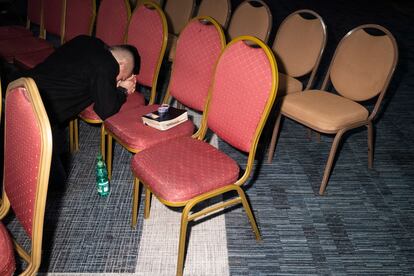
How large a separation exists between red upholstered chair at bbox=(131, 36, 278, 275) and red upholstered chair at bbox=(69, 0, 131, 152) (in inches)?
38.9

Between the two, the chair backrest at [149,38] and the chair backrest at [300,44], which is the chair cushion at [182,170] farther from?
the chair backrest at [300,44]

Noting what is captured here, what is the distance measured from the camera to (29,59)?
2949 mm

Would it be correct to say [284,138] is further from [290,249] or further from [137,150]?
[137,150]

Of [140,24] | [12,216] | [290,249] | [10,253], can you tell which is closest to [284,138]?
[290,249]

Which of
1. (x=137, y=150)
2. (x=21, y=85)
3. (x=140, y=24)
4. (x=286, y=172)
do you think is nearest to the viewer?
(x=21, y=85)

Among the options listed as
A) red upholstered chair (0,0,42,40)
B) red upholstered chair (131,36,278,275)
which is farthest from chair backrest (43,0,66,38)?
red upholstered chair (131,36,278,275)

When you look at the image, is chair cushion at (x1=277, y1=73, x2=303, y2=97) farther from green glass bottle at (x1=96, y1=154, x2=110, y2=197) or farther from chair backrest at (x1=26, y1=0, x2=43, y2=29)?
chair backrest at (x1=26, y1=0, x2=43, y2=29)

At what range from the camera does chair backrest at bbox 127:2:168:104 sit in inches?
91.5

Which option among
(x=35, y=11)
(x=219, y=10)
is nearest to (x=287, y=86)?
(x=219, y=10)

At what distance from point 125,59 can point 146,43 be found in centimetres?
28

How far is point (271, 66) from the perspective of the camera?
158cm

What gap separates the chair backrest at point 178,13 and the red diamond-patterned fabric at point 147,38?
1.06 m

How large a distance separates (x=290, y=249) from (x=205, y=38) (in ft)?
4.10

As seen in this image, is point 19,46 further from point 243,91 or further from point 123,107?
point 243,91
